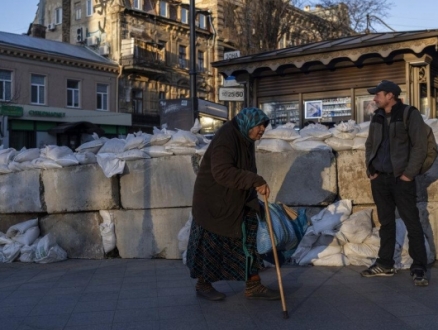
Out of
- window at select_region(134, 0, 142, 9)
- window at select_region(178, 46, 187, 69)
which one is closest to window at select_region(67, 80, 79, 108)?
window at select_region(134, 0, 142, 9)

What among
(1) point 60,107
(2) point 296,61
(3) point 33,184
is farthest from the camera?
(1) point 60,107

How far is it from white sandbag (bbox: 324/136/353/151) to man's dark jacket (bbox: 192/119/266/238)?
2060mm

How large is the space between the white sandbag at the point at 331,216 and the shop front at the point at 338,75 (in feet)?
12.6

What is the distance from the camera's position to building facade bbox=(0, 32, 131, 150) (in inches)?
1358

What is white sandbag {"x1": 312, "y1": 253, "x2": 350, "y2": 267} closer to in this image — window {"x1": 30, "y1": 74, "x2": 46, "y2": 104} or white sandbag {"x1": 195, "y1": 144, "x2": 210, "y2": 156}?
white sandbag {"x1": 195, "y1": 144, "x2": 210, "y2": 156}

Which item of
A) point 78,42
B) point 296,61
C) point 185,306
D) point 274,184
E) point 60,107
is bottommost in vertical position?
point 185,306

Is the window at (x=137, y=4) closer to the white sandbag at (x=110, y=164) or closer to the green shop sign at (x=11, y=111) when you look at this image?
the green shop sign at (x=11, y=111)

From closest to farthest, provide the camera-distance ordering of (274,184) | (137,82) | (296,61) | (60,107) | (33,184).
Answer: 1. (274,184)
2. (33,184)
3. (296,61)
4. (60,107)
5. (137,82)

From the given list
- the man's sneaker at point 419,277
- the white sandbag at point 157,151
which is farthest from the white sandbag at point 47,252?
the man's sneaker at point 419,277

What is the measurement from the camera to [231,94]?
12.0m

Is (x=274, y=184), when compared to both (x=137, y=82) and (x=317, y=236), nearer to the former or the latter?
(x=317, y=236)

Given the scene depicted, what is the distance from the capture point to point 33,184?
7910 mm

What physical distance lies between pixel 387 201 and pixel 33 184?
4684 mm

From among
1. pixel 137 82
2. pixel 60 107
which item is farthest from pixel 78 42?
pixel 60 107
